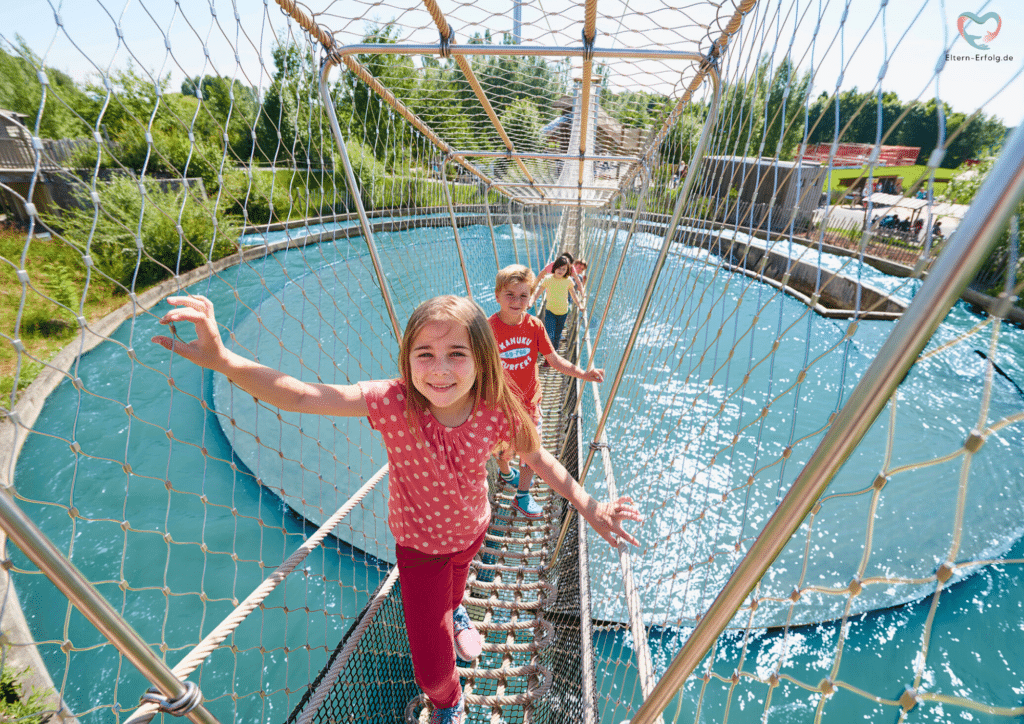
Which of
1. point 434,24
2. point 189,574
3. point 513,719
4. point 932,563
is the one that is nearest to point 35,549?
point 434,24

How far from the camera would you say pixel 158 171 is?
13.4 meters

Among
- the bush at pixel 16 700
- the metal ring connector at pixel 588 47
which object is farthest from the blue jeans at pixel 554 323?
the bush at pixel 16 700

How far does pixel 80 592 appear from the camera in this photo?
0.64 meters

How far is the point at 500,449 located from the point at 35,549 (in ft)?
2.71

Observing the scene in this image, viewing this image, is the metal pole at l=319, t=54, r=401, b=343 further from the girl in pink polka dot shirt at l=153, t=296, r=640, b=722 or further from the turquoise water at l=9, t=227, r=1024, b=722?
the girl in pink polka dot shirt at l=153, t=296, r=640, b=722

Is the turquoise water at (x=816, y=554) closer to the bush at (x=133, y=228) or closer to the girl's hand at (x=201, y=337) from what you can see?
the girl's hand at (x=201, y=337)

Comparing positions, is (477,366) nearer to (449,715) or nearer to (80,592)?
(80,592)

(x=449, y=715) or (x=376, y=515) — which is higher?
(x=449, y=715)

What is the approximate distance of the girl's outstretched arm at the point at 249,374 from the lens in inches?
33.1

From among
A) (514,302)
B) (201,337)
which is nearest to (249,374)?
(201,337)

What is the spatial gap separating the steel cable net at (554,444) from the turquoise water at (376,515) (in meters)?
0.03

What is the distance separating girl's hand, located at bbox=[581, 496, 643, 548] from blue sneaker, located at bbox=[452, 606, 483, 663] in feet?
2.46

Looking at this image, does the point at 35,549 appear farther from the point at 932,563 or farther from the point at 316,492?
the point at 932,563

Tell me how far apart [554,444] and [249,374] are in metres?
2.21
